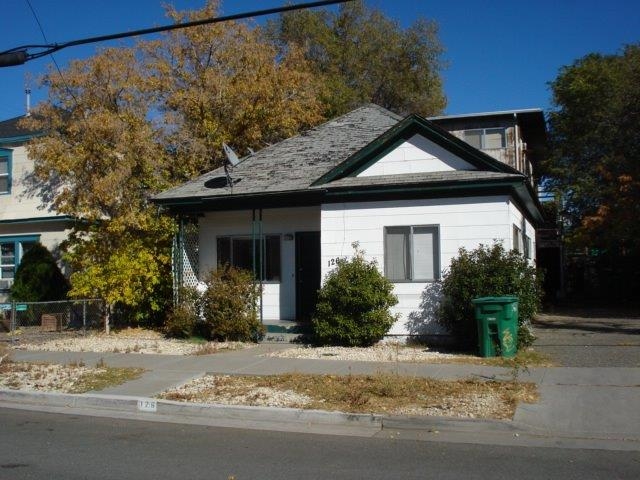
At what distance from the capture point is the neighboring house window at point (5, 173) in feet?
73.6

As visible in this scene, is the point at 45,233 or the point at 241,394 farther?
the point at 45,233

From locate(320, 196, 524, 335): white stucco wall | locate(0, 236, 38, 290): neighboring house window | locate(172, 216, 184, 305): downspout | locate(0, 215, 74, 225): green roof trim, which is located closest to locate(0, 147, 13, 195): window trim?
locate(0, 215, 74, 225): green roof trim

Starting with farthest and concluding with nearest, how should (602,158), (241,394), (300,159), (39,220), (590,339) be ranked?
(602,158) → (39,220) → (300,159) → (590,339) → (241,394)

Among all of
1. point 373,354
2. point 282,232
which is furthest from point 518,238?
point 282,232

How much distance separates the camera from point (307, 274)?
16938 mm

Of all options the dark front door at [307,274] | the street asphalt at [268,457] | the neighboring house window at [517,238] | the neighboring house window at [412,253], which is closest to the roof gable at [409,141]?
the neighboring house window at [412,253]

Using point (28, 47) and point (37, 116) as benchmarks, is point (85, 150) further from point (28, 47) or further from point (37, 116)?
point (28, 47)

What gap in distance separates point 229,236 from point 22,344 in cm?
550

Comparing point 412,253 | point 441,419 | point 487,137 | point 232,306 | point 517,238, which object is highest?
point 487,137

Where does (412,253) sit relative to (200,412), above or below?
above

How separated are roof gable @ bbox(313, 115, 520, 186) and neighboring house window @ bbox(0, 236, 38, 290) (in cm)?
1183

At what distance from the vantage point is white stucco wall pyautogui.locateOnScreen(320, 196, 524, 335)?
13.9 meters

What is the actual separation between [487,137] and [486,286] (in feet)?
59.7

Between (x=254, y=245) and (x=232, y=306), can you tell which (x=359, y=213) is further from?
(x=232, y=306)
